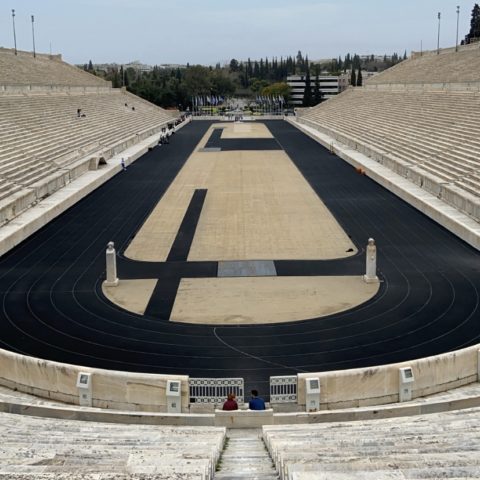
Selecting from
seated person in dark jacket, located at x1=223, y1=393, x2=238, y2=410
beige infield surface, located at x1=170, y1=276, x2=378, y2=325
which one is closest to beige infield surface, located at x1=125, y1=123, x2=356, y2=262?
beige infield surface, located at x1=170, y1=276, x2=378, y2=325

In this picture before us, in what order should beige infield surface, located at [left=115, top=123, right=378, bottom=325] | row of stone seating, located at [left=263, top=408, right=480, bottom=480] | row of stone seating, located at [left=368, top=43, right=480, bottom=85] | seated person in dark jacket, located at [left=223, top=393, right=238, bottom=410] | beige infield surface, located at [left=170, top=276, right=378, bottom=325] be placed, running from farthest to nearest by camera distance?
row of stone seating, located at [left=368, top=43, right=480, bottom=85], beige infield surface, located at [left=115, top=123, right=378, bottom=325], beige infield surface, located at [left=170, top=276, right=378, bottom=325], seated person in dark jacket, located at [left=223, top=393, right=238, bottom=410], row of stone seating, located at [left=263, top=408, right=480, bottom=480]

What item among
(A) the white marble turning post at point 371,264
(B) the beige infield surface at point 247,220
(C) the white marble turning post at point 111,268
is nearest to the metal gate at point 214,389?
(C) the white marble turning post at point 111,268

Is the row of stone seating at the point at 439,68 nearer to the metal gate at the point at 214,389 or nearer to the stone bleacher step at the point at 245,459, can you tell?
the metal gate at the point at 214,389

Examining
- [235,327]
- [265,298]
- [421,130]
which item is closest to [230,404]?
[235,327]

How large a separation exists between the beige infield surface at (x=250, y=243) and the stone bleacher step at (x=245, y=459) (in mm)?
5784

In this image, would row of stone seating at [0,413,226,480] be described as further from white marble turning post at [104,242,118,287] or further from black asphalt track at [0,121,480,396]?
white marble turning post at [104,242,118,287]

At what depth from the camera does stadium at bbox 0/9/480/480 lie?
351 inches

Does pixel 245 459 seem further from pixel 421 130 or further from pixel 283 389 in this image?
pixel 421 130

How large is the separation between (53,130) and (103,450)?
39468mm

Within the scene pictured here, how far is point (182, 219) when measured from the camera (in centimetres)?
2816

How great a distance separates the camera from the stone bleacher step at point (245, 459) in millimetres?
7910

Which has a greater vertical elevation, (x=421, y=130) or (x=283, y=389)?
(x=421, y=130)

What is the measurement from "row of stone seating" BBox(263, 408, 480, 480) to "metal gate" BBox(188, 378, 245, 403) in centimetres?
144

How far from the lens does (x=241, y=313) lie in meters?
16.6
